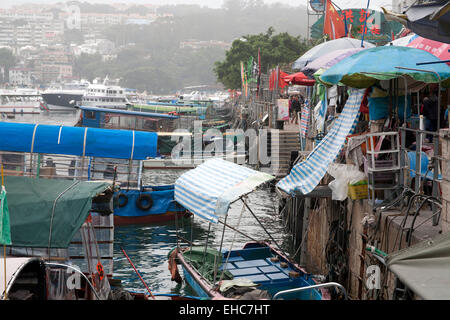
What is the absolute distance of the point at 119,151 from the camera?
17219 mm

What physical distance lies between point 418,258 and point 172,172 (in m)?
28.0

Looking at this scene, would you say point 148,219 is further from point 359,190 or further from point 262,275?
point 359,190

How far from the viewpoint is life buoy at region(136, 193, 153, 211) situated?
21.4 metres

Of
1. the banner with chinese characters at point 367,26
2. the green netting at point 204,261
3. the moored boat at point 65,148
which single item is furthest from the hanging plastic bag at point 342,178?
the banner with chinese characters at point 367,26

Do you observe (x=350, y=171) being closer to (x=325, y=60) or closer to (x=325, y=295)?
(x=325, y=295)

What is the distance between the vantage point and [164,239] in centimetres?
2016

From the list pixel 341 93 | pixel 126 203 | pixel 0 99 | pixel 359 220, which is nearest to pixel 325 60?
pixel 341 93

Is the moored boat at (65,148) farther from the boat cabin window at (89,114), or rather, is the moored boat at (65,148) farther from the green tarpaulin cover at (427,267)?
the boat cabin window at (89,114)

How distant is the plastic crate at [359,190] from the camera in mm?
10602

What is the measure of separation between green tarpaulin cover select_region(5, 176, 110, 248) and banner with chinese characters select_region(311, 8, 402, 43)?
39.1ft

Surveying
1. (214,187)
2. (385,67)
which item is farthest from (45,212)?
(385,67)

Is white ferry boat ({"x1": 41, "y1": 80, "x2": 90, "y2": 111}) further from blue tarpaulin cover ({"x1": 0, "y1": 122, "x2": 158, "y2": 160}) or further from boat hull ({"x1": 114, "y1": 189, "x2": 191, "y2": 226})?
blue tarpaulin cover ({"x1": 0, "y1": 122, "x2": 158, "y2": 160})

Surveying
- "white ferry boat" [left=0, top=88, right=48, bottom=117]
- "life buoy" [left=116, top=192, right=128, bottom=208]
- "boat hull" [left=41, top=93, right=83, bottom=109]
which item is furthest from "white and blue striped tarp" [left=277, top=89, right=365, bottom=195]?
"boat hull" [left=41, top=93, right=83, bottom=109]

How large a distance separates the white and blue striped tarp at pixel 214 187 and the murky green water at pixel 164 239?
2.99 meters
